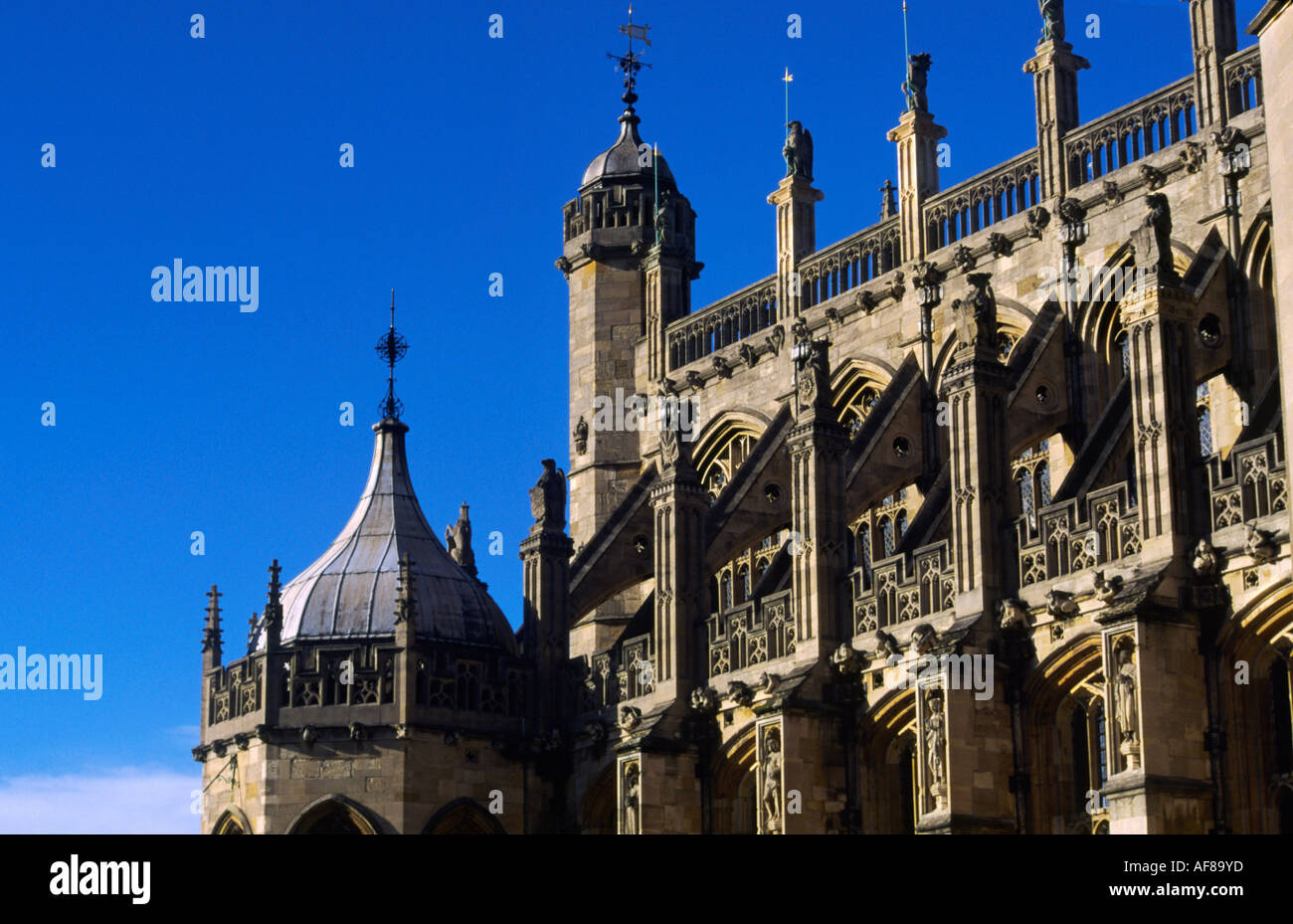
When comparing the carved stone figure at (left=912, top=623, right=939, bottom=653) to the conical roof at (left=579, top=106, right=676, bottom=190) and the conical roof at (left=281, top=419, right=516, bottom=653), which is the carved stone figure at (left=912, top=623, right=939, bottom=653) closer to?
the conical roof at (left=281, top=419, right=516, bottom=653)

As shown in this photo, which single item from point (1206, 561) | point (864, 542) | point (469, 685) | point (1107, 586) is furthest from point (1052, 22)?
point (469, 685)

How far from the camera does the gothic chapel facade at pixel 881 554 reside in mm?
30281

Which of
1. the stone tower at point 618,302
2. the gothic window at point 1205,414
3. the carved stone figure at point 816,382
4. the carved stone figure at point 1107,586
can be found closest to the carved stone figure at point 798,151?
the stone tower at point 618,302

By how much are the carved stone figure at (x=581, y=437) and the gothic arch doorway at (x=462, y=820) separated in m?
10.2

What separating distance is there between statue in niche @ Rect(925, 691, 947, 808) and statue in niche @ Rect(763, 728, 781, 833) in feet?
12.6

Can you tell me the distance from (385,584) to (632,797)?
669 cm

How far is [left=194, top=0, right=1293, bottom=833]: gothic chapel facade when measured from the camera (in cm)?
3028

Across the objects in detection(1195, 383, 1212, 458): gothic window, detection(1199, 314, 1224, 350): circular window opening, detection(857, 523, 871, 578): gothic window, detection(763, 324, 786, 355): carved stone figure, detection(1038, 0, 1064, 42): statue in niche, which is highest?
detection(1038, 0, 1064, 42): statue in niche

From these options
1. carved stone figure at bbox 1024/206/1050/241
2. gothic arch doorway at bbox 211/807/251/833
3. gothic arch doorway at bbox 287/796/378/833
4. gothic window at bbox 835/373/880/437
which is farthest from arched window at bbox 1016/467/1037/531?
gothic arch doorway at bbox 211/807/251/833

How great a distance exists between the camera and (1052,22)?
39312 mm

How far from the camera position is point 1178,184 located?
1447 inches

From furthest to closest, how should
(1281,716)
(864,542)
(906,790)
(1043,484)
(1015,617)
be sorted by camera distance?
(864,542) < (1043,484) < (906,790) < (1015,617) < (1281,716)

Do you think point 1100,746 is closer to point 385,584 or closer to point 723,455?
point 385,584
